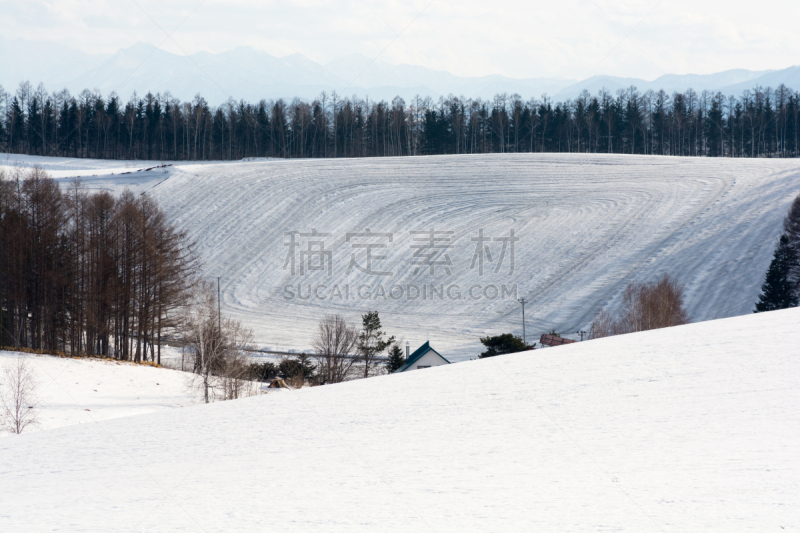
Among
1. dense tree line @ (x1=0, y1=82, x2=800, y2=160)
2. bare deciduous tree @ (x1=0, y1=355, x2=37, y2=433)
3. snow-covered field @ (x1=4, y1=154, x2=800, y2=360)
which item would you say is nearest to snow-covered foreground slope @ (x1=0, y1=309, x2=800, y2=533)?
bare deciduous tree @ (x1=0, y1=355, x2=37, y2=433)

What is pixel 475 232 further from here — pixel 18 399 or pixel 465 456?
pixel 465 456

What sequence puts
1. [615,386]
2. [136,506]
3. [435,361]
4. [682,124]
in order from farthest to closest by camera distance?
[682,124] < [435,361] < [615,386] < [136,506]

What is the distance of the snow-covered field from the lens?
38688 mm

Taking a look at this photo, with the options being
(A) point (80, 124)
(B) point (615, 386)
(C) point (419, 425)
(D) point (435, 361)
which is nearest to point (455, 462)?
(C) point (419, 425)

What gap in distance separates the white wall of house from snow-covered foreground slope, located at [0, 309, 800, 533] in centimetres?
1466

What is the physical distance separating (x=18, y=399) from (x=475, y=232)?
114 ft

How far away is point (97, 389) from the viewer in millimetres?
23688

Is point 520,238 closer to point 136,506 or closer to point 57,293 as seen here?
point 57,293

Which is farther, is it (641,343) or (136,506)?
(641,343)

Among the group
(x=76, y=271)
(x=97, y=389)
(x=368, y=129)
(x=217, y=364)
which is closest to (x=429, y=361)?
(x=217, y=364)

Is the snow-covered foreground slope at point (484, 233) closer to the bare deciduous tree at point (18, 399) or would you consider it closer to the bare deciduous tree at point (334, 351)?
the bare deciduous tree at point (334, 351)

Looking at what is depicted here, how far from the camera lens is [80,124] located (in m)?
90.9

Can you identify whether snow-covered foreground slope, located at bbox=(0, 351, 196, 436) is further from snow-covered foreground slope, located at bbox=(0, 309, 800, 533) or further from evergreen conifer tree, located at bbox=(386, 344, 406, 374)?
evergreen conifer tree, located at bbox=(386, 344, 406, 374)

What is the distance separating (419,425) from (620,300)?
3047 cm
